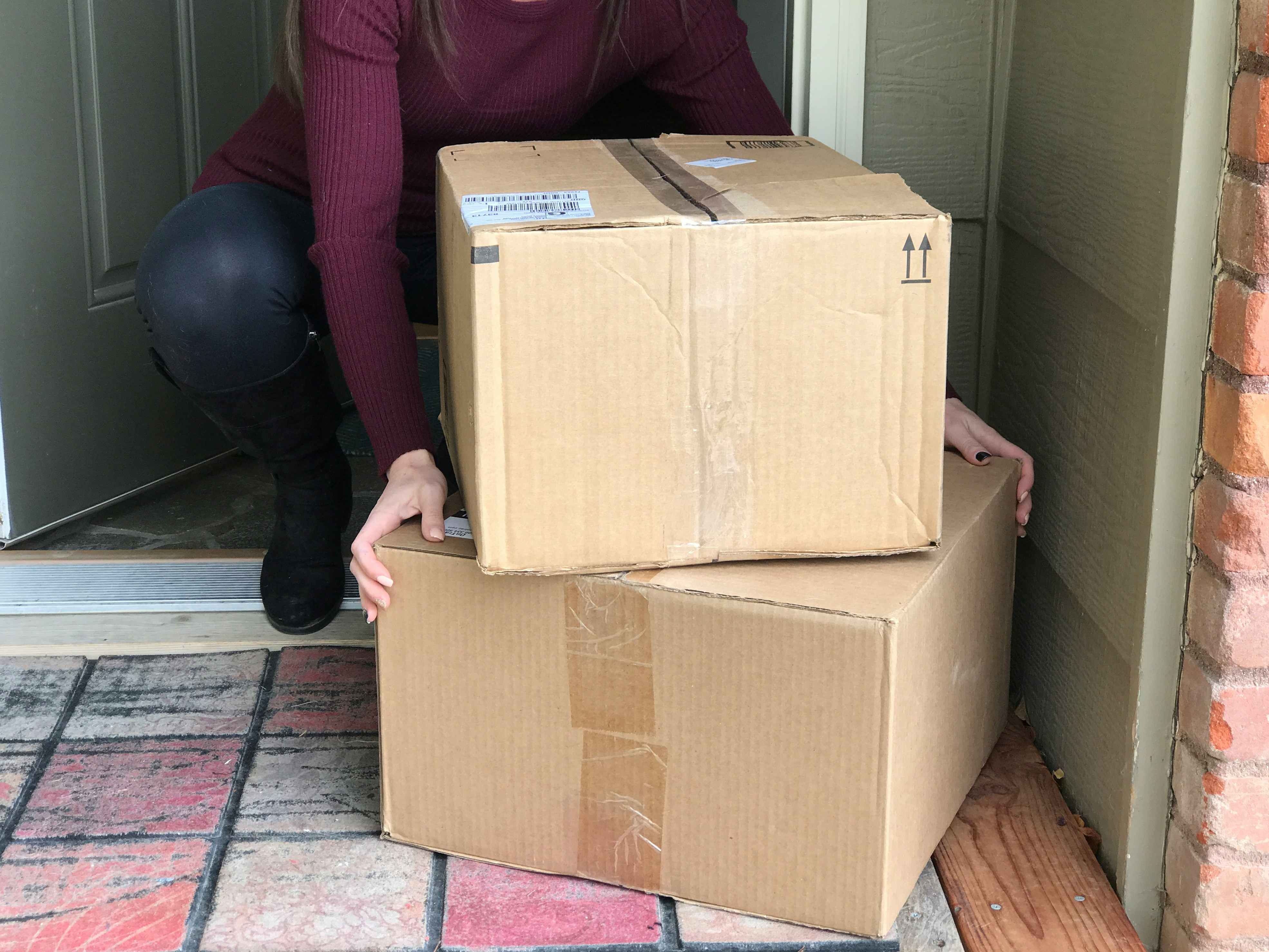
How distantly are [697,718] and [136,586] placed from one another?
39.4 inches

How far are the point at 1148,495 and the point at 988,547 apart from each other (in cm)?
19

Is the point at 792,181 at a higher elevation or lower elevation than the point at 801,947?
higher

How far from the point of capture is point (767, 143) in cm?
119

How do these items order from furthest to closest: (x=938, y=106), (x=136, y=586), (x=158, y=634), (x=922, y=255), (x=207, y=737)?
(x=136, y=586) < (x=158, y=634) < (x=938, y=106) < (x=207, y=737) < (x=922, y=255)

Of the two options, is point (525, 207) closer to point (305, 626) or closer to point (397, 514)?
point (397, 514)

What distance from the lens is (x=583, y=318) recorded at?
0.89 m

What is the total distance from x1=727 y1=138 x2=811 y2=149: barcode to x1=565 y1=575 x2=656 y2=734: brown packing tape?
0.46m

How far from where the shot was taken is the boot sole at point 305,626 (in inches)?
62.2

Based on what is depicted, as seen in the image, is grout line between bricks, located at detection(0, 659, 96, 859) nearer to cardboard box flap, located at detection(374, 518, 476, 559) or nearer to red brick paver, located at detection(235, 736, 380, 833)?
red brick paver, located at detection(235, 736, 380, 833)

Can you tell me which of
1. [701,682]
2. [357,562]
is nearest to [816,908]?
[701,682]

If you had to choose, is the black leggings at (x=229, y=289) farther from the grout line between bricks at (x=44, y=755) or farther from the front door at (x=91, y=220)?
the front door at (x=91, y=220)

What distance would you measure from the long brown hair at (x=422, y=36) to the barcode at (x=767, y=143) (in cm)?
24

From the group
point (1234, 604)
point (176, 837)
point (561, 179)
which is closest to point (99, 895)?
point (176, 837)

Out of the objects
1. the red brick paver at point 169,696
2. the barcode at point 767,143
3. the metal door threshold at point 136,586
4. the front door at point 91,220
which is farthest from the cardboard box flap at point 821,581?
the front door at point 91,220
